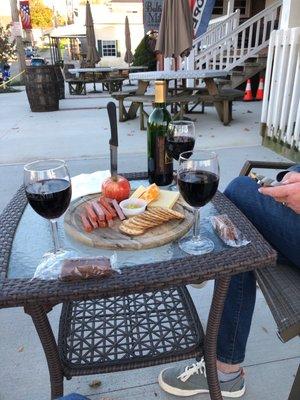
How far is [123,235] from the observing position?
3.57 feet

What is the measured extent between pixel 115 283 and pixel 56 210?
264 mm

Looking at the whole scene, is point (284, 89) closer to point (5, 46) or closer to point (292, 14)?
point (292, 14)

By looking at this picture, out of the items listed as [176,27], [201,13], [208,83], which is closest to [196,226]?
[208,83]

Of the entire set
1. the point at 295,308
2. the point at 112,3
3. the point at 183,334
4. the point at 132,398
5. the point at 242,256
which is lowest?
the point at 132,398

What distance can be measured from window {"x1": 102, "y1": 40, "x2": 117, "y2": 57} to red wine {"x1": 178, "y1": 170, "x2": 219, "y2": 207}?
25.7 m

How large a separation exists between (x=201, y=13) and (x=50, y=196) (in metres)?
8.32

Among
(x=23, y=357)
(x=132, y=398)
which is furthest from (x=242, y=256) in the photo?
(x=23, y=357)

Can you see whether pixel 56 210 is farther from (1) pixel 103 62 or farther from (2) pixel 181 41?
(1) pixel 103 62

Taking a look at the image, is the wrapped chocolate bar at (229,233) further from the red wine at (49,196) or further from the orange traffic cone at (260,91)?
the orange traffic cone at (260,91)

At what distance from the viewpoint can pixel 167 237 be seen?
106 cm

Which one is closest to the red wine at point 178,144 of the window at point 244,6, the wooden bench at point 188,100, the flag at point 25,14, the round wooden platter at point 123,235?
the round wooden platter at point 123,235

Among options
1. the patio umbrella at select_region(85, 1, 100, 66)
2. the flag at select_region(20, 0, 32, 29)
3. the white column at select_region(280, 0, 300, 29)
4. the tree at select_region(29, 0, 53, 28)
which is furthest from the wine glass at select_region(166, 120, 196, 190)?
the tree at select_region(29, 0, 53, 28)

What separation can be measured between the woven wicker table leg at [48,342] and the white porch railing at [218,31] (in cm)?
874

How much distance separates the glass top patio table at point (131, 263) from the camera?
35.3 inches
